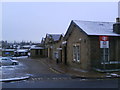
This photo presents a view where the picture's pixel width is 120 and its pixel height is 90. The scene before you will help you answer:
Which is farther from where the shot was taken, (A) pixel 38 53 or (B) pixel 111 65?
(A) pixel 38 53

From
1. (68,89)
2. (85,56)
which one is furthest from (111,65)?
(68,89)

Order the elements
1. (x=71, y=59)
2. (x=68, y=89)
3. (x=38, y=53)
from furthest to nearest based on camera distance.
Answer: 1. (x=38, y=53)
2. (x=71, y=59)
3. (x=68, y=89)

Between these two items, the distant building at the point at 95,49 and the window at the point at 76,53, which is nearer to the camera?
the distant building at the point at 95,49

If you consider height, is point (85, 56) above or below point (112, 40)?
below

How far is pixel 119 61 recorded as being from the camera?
1636 cm

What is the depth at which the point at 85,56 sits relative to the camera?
54.2ft

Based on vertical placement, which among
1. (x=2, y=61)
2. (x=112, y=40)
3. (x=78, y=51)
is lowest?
(x=2, y=61)

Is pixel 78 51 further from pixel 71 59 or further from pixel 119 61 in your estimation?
pixel 119 61

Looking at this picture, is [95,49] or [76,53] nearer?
[95,49]

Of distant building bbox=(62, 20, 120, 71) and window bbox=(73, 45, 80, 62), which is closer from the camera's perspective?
distant building bbox=(62, 20, 120, 71)

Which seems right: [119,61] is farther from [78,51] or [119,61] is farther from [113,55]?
[78,51]

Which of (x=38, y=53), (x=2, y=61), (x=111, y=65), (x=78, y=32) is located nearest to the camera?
(x=111, y=65)

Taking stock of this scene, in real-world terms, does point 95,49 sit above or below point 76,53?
above

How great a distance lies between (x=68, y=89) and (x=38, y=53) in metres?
36.0
